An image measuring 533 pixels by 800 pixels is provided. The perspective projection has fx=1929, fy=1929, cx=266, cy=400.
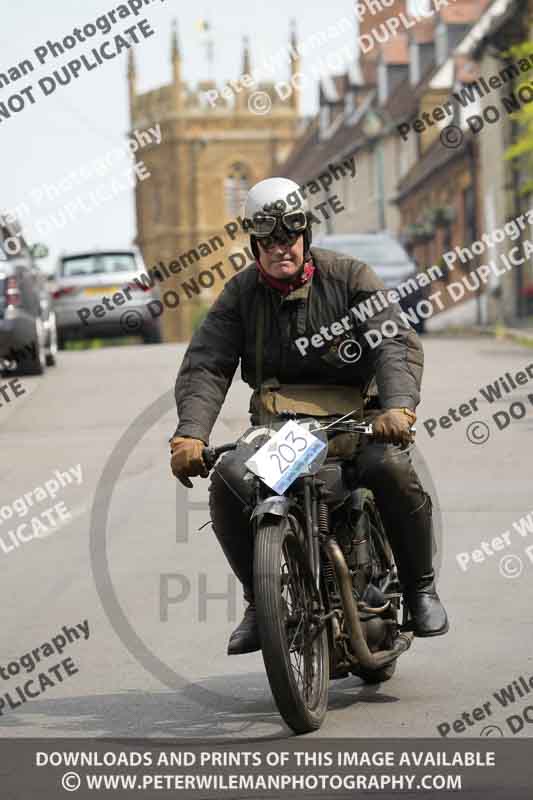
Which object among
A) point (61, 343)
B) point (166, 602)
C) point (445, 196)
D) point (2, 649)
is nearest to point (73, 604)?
point (166, 602)

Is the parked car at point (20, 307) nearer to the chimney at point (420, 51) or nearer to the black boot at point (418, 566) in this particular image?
the black boot at point (418, 566)

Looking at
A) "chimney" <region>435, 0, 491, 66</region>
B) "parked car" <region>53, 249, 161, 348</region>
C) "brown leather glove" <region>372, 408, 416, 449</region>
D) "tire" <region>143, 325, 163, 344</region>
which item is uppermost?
"brown leather glove" <region>372, 408, 416, 449</region>

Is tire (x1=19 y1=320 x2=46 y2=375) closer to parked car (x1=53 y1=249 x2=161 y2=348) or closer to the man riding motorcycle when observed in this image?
parked car (x1=53 y1=249 x2=161 y2=348)

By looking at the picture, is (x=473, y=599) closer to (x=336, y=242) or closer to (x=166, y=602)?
(x=166, y=602)

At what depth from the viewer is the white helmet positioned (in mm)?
6516

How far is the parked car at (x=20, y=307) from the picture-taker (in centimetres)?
2205

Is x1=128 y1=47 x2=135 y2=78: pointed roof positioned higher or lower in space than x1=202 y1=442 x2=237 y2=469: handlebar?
lower

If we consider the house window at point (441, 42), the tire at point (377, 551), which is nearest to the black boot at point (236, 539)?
the tire at point (377, 551)

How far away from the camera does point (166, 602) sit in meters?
9.24

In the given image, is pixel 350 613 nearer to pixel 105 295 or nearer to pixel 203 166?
pixel 105 295

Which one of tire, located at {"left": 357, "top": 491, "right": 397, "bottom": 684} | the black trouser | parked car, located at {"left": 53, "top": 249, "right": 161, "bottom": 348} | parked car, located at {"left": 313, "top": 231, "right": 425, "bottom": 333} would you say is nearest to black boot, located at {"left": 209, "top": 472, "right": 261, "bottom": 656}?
the black trouser

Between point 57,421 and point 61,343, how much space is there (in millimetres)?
14718

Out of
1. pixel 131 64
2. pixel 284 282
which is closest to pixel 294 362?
pixel 284 282

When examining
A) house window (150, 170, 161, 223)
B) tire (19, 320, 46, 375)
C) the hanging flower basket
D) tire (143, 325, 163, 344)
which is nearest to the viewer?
tire (19, 320, 46, 375)
